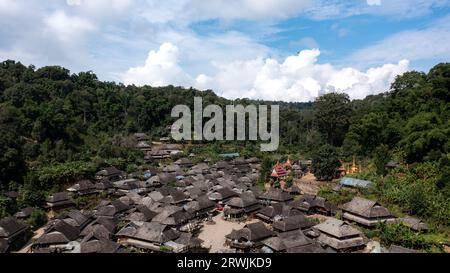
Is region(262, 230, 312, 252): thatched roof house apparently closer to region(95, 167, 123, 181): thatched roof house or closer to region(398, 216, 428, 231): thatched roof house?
region(398, 216, 428, 231): thatched roof house

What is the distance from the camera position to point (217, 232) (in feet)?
92.7

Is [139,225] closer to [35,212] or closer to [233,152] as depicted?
[35,212]

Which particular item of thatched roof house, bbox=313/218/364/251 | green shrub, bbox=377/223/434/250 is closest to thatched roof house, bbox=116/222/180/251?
thatched roof house, bbox=313/218/364/251

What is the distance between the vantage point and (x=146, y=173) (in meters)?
47.1

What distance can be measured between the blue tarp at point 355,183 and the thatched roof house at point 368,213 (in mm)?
6251

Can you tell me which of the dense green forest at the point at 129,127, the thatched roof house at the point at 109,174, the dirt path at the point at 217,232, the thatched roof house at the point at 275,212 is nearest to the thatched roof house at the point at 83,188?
the dense green forest at the point at 129,127

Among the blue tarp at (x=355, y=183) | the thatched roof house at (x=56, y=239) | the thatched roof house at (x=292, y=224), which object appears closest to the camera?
the thatched roof house at (x=56, y=239)

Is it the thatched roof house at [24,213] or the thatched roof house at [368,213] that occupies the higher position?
the thatched roof house at [368,213]

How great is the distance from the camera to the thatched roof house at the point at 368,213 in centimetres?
2694

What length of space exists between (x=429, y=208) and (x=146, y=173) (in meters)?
32.9

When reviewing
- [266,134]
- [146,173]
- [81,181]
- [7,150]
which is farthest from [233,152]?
[7,150]

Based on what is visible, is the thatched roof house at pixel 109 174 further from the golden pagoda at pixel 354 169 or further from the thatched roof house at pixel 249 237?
the golden pagoda at pixel 354 169

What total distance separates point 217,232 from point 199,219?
11.9ft

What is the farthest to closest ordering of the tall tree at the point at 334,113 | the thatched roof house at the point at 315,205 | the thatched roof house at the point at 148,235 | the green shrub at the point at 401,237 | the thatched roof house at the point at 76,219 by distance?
the tall tree at the point at 334,113
the thatched roof house at the point at 315,205
the thatched roof house at the point at 76,219
the thatched roof house at the point at 148,235
the green shrub at the point at 401,237
